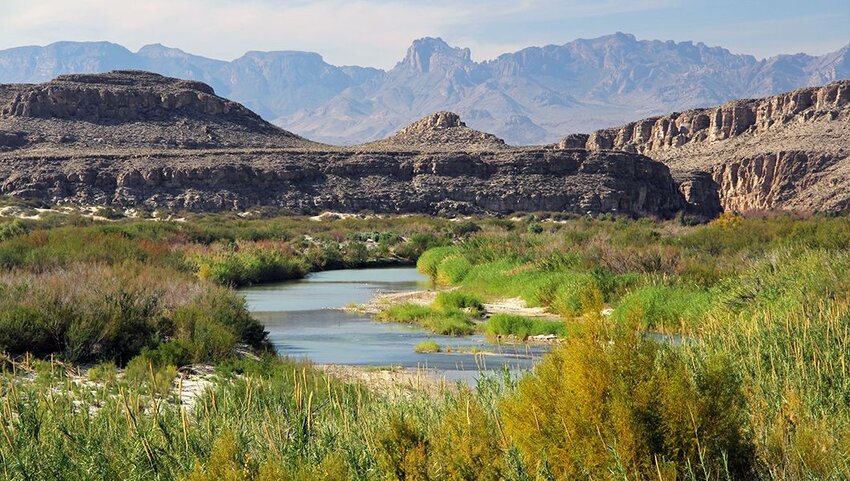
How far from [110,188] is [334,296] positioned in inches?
1829

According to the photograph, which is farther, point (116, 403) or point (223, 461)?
point (116, 403)

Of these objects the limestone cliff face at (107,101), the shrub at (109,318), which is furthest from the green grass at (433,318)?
the limestone cliff face at (107,101)

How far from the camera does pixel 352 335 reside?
24.0m

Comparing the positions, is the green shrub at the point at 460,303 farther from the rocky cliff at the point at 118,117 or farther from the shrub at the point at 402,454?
the rocky cliff at the point at 118,117

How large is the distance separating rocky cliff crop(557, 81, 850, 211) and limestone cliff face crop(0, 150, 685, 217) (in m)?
14.1

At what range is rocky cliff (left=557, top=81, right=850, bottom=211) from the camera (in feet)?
316

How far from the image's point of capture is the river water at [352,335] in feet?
61.9

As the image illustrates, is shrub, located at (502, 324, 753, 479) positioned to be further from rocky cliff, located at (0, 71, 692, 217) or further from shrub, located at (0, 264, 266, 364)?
rocky cliff, located at (0, 71, 692, 217)

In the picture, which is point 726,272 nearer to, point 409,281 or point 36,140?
point 409,281

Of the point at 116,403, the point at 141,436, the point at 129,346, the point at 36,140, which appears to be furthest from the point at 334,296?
the point at 36,140

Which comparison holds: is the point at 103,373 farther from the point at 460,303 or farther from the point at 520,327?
the point at 460,303

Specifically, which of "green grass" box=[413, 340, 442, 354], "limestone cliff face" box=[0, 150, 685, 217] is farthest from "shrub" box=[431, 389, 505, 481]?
"limestone cliff face" box=[0, 150, 685, 217]

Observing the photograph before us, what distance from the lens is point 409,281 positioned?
129 feet

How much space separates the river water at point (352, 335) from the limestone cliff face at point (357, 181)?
39172 millimetres
